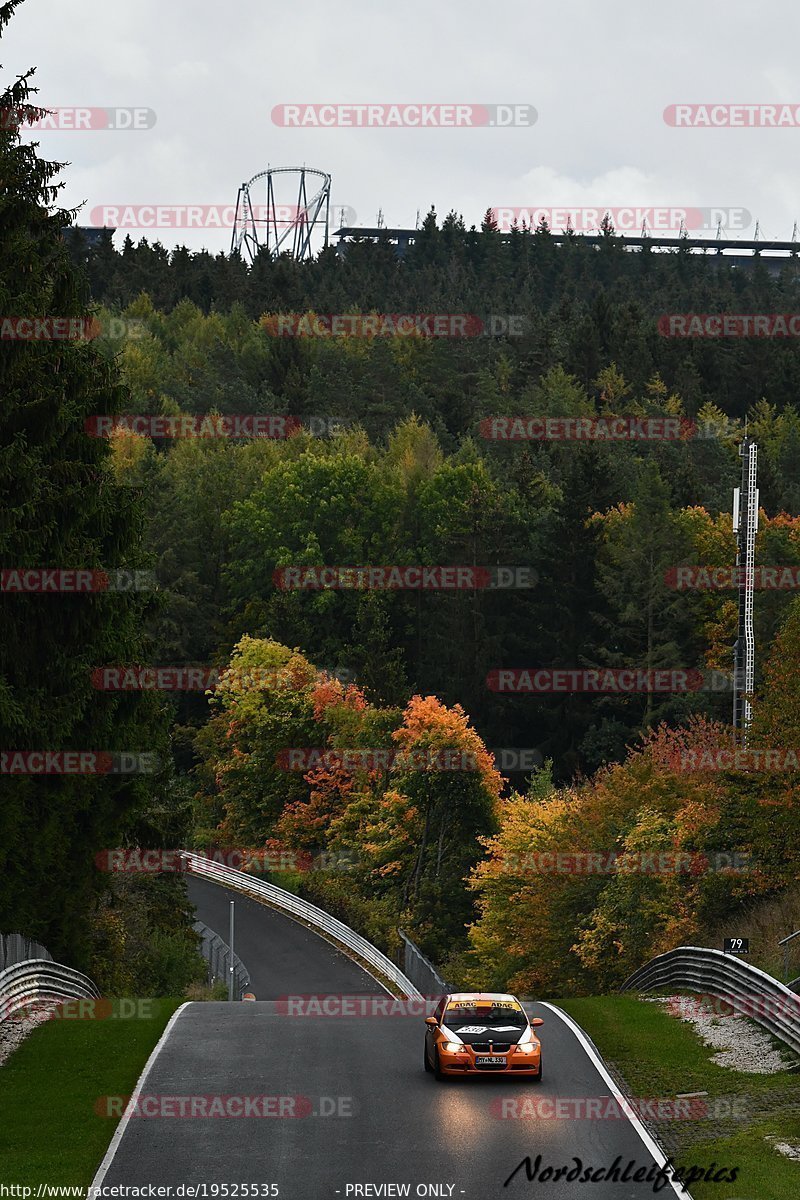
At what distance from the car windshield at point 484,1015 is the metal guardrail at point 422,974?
28160 mm

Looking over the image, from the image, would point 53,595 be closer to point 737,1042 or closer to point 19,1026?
point 19,1026

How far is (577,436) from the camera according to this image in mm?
131375

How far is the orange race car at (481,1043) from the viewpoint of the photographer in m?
21.4

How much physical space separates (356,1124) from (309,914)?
5041 cm

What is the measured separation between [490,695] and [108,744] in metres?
64.7

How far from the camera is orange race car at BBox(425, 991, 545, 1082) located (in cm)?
2144

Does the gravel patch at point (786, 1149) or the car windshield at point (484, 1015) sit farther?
the car windshield at point (484, 1015)

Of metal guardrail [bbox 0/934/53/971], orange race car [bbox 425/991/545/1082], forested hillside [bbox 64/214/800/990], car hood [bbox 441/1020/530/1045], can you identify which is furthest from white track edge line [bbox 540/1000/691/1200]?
forested hillside [bbox 64/214/800/990]

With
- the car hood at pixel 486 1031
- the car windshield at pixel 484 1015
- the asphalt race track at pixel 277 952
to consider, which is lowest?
the asphalt race track at pixel 277 952

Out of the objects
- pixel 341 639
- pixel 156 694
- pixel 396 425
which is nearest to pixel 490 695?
pixel 341 639

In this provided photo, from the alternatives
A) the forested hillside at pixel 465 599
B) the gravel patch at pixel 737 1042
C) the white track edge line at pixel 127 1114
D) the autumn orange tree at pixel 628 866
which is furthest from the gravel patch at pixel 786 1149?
the autumn orange tree at pixel 628 866

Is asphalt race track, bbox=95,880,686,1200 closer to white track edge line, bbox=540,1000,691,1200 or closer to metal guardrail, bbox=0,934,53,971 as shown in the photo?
white track edge line, bbox=540,1000,691,1200

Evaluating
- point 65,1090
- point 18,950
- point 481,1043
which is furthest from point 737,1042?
point 18,950

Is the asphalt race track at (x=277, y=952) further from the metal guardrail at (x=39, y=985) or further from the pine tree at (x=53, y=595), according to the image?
the pine tree at (x=53, y=595)
